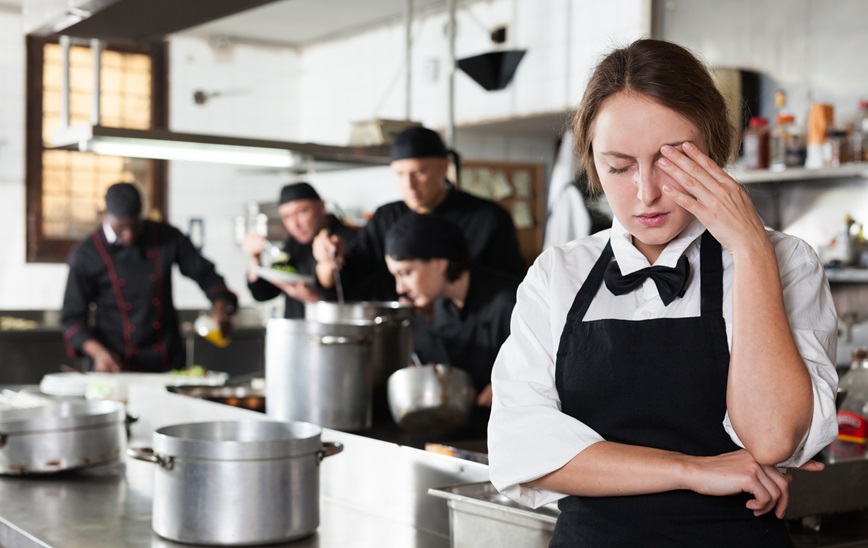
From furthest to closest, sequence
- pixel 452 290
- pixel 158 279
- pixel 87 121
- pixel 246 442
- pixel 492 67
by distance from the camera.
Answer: pixel 87 121, pixel 492 67, pixel 158 279, pixel 452 290, pixel 246 442

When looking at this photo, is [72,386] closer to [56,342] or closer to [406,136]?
[406,136]

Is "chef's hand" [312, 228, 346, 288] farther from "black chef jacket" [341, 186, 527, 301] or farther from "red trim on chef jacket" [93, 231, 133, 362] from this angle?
"red trim on chef jacket" [93, 231, 133, 362]

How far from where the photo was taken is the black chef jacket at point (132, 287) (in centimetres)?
531

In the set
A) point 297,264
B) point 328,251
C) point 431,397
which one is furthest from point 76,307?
point 431,397

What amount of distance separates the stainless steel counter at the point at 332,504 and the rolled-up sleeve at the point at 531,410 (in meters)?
0.57

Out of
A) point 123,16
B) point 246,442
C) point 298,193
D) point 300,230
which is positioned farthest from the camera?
point 300,230

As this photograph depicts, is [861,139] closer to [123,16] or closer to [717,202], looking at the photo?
[123,16]

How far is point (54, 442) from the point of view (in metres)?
2.62

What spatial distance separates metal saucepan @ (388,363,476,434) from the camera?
246 cm

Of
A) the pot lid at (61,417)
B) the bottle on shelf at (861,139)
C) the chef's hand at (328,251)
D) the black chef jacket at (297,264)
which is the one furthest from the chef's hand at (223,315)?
the bottle on shelf at (861,139)

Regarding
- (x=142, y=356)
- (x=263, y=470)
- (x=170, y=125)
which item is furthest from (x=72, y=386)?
(x=170, y=125)

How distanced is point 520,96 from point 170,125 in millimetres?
3105

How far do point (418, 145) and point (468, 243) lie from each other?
1.50 feet

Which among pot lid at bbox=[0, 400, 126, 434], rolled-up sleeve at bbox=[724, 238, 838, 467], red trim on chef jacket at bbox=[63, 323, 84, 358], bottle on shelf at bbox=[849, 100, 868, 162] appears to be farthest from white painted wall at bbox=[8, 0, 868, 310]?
rolled-up sleeve at bbox=[724, 238, 838, 467]
